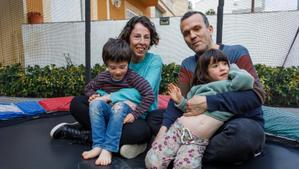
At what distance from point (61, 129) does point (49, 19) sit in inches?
126

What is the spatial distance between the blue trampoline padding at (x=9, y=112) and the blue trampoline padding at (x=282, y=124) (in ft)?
5.41

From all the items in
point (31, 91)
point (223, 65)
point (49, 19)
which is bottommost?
point (31, 91)

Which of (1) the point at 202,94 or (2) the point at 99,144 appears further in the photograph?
(2) the point at 99,144

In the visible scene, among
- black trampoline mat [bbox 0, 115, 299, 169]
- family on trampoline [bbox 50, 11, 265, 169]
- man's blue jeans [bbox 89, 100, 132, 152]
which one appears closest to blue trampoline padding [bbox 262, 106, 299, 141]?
black trampoline mat [bbox 0, 115, 299, 169]

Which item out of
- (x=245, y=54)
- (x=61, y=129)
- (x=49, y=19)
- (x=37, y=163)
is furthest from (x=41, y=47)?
(x=245, y=54)

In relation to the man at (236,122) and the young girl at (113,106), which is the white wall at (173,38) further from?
the man at (236,122)

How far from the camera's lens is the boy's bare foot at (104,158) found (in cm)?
116

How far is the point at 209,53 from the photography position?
107 cm

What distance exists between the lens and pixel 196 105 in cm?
109

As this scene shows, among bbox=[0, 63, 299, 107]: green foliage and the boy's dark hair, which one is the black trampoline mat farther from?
bbox=[0, 63, 299, 107]: green foliage

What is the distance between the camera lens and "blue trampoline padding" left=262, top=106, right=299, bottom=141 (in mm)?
1532

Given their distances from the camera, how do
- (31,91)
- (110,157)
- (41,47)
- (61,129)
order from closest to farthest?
(110,157)
(61,129)
(31,91)
(41,47)

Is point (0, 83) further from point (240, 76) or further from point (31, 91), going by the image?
point (240, 76)

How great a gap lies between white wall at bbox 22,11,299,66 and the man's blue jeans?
2.77 meters
